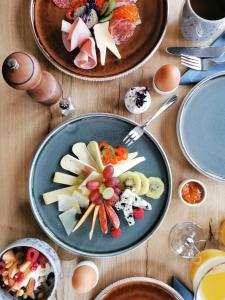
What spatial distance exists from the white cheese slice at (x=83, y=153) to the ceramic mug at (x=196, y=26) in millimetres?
394

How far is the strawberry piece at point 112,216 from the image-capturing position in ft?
3.31

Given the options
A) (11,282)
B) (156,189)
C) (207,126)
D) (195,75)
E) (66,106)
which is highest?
(195,75)

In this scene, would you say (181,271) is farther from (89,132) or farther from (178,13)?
(178,13)

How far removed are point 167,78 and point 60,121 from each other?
300 millimetres

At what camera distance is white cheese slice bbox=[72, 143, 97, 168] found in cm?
103

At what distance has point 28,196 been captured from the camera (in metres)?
1.04

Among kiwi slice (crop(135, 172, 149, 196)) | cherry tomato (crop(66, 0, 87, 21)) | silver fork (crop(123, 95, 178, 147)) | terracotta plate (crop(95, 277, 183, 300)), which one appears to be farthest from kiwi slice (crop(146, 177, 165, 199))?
cherry tomato (crop(66, 0, 87, 21))

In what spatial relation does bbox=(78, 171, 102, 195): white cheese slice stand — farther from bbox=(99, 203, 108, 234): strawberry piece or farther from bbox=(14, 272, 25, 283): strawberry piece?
bbox=(14, 272, 25, 283): strawberry piece

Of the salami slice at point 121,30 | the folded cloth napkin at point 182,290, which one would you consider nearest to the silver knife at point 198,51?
the salami slice at point 121,30

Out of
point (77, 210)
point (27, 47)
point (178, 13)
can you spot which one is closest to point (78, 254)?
point (77, 210)

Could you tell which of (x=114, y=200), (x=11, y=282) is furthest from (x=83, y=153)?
(x=11, y=282)

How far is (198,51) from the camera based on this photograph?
1070 millimetres

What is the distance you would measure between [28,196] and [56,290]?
10.2 inches

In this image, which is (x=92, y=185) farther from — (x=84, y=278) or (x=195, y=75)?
(x=195, y=75)
